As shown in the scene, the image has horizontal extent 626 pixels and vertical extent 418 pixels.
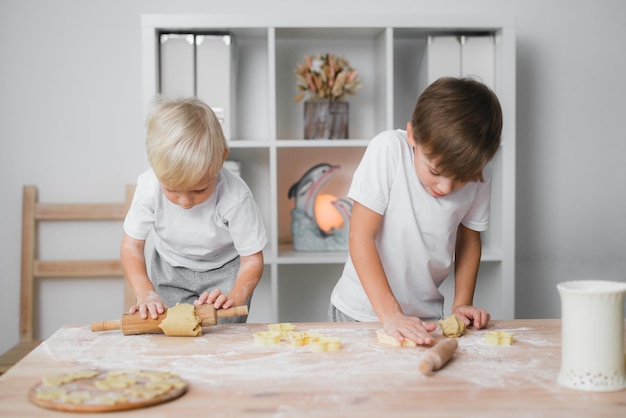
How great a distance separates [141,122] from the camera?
2.67 metres

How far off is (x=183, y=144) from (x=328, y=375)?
68 cm

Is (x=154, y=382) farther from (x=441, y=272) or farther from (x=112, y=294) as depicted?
(x=112, y=294)

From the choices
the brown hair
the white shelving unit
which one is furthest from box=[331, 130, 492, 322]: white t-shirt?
the white shelving unit

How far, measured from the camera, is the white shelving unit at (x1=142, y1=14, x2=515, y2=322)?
2.45 metres

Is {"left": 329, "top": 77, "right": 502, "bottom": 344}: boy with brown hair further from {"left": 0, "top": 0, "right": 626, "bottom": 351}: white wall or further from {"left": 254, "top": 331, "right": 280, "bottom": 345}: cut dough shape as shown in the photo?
{"left": 0, "top": 0, "right": 626, "bottom": 351}: white wall

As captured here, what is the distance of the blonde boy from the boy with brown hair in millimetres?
278

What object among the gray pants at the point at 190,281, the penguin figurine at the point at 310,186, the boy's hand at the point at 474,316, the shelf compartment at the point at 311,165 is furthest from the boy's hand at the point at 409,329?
the shelf compartment at the point at 311,165

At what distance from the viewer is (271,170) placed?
2.44 metres

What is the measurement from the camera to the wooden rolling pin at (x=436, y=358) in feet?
3.38

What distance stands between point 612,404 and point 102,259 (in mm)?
2200

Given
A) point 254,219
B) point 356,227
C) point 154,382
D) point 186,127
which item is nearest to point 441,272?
point 356,227

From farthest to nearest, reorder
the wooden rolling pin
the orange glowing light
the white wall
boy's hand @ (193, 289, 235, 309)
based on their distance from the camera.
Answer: the white wall, the orange glowing light, boy's hand @ (193, 289, 235, 309), the wooden rolling pin

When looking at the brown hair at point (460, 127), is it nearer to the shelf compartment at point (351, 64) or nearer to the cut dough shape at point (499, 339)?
the cut dough shape at point (499, 339)

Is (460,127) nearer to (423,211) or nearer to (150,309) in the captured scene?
(423,211)
